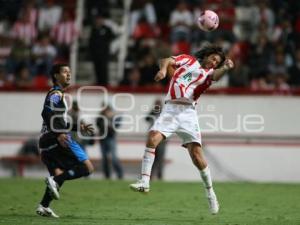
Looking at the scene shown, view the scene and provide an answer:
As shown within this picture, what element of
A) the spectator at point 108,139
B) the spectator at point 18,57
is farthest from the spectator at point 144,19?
the spectator at point 108,139

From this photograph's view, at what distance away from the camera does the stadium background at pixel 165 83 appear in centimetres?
2150

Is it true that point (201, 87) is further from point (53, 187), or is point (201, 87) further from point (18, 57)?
point (18, 57)

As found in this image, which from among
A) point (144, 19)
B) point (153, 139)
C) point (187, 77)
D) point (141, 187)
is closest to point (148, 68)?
point (144, 19)

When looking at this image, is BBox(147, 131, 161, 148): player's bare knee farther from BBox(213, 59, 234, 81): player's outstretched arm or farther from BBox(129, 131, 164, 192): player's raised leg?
BBox(213, 59, 234, 81): player's outstretched arm

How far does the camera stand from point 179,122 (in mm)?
12586

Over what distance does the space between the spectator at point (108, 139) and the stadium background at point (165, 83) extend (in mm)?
395

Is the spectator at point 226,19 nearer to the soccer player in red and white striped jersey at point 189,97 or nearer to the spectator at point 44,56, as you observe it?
the spectator at point 44,56

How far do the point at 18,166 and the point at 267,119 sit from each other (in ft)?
21.9

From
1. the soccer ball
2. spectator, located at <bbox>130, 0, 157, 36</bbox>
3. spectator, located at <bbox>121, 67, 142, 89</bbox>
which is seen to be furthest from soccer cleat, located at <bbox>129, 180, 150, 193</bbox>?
spectator, located at <bbox>130, 0, 157, 36</bbox>

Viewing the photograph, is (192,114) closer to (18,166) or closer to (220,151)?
(220,151)

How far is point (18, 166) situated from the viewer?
22469 millimetres

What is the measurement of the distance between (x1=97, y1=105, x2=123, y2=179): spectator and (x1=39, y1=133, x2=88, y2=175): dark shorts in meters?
8.56

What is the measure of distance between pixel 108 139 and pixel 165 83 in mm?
2354

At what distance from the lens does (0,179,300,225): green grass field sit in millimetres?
12281
